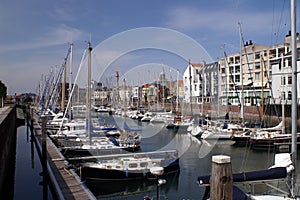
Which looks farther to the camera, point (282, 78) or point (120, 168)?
point (282, 78)

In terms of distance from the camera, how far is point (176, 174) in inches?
589

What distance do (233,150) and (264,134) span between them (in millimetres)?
3352

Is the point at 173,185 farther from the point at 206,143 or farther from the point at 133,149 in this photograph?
the point at 206,143

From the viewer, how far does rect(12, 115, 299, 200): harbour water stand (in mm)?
12650

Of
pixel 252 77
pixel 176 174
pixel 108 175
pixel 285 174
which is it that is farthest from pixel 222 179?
pixel 252 77

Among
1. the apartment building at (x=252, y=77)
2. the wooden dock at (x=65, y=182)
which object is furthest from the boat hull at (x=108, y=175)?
the apartment building at (x=252, y=77)

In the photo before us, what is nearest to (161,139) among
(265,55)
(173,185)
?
(173,185)

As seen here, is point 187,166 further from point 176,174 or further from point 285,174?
point 285,174

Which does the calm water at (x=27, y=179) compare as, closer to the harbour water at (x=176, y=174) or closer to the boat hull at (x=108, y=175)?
the harbour water at (x=176, y=174)

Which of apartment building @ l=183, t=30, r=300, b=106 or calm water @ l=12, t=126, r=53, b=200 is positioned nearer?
calm water @ l=12, t=126, r=53, b=200

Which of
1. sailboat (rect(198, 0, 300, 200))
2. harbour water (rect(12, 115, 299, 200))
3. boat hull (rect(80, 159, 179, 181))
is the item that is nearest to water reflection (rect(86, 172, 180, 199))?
harbour water (rect(12, 115, 299, 200))

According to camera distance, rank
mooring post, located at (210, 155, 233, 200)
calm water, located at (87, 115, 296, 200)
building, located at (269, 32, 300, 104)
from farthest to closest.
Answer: building, located at (269, 32, 300, 104) < calm water, located at (87, 115, 296, 200) < mooring post, located at (210, 155, 233, 200)

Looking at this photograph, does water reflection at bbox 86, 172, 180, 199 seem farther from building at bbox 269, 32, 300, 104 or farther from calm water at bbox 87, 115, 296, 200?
building at bbox 269, 32, 300, 104

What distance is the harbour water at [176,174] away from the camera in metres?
12.6
